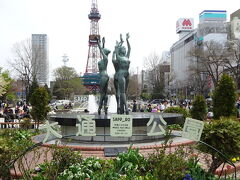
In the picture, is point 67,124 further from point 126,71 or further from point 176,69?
point 176,69

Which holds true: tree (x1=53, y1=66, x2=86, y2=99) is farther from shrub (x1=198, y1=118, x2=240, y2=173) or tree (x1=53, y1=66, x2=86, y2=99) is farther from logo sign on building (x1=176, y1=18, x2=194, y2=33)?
logo sign on building (x1=176, y1=18, x2=194, y2=33)

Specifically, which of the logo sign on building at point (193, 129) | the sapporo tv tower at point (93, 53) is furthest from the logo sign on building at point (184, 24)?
the logo sign on building at point (193, 129)

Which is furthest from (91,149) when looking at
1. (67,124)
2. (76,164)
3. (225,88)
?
(225,88)

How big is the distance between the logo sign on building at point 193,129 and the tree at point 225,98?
13.1 metres

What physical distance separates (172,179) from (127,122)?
4.35ft

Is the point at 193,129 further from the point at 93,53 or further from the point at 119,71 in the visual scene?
the point at 93,53

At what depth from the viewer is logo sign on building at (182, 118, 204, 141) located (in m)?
4.62

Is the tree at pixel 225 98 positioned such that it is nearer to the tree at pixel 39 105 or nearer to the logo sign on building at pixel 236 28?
the tree at pixel 39 105

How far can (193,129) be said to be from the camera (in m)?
4.72

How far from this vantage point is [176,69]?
9781 centimetres

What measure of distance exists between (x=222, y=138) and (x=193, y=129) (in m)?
1.01

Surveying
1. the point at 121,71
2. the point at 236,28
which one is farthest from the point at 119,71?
the point at 236,28

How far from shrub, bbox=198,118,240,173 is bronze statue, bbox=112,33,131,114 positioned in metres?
6.09

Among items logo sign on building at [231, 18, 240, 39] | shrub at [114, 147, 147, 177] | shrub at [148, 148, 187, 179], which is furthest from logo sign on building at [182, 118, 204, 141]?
logo sign on building at [231, 18, 240, 39]
